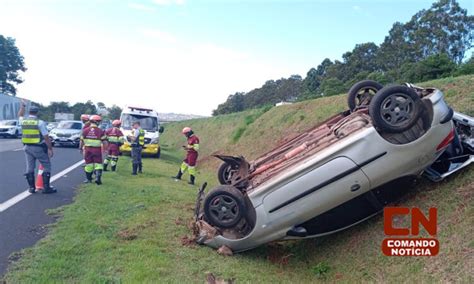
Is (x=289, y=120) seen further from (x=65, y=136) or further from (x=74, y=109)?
(x=74, y=109)

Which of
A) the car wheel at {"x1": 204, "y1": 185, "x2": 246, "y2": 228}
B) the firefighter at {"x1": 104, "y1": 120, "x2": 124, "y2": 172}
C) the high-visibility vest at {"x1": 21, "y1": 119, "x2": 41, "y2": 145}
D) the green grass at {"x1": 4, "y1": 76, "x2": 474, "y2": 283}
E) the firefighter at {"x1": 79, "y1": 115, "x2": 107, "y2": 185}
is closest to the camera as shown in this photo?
the green grass at {"x1": 4, "y1": 76, "x2": 474, "y2": 283}

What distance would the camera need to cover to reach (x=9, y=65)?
2773 inches

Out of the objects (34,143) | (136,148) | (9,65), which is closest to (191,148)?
(136,148)

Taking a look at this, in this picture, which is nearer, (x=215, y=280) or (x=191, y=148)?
(x=215, y=280)

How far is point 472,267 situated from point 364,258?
1.15m

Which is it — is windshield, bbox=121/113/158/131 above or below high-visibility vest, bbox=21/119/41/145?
→ below

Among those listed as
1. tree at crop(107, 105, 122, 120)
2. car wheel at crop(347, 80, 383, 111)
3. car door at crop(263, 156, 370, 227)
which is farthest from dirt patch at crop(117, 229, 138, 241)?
tree at crop(107, 105, 122, 120)

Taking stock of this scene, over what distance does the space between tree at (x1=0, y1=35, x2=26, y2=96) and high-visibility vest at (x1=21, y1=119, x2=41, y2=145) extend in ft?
224

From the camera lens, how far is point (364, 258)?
4.62m

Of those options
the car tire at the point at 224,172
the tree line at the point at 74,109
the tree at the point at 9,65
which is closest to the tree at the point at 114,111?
the tree line at the point at 74,109

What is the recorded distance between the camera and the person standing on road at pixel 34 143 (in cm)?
820

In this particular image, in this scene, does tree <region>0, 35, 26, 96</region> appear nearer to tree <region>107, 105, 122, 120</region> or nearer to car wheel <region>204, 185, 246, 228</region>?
tree <region>107, 105, 122, 120</region>

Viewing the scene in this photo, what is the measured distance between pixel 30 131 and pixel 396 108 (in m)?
6.75

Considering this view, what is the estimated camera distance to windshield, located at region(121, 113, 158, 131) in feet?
65.8
